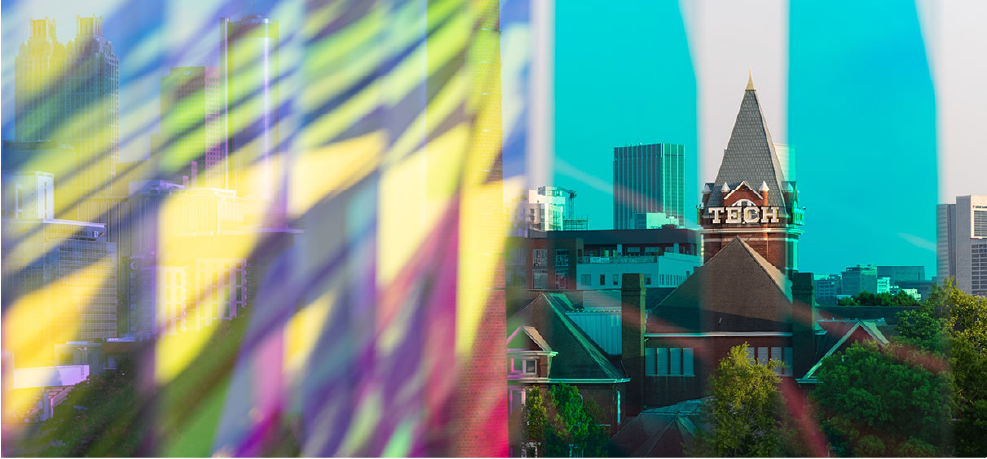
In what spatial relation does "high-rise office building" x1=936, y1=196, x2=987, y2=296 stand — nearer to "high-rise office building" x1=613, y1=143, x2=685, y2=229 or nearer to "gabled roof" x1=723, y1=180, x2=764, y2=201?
"high-rise office building" x1=613, y1=143, x2=685, y2=229

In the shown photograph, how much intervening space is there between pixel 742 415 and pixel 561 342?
29.4 feet

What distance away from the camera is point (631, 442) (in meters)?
38.5

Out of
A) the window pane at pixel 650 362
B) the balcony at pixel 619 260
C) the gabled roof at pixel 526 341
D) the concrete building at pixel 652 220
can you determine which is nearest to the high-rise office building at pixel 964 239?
the concrete building at pixel 652 220

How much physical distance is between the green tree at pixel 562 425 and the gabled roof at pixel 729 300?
10.7 m

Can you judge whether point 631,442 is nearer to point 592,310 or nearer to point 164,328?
point 592,310

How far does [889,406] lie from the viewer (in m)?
30.4

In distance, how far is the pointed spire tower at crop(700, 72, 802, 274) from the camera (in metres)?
63.2

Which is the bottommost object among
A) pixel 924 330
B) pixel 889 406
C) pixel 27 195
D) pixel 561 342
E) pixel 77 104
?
pixel 889 406

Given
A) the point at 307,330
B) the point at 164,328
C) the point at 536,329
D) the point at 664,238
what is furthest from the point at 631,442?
the point at 664,238

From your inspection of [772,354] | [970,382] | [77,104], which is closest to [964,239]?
[772,354]

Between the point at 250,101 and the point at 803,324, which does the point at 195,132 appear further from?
the point at 803,324

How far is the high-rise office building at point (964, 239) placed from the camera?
124062 millimetres

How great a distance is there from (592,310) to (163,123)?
66072 millimetres

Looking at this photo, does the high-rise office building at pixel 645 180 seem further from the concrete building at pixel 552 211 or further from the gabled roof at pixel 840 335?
the gabled roof at pixel 840 335
